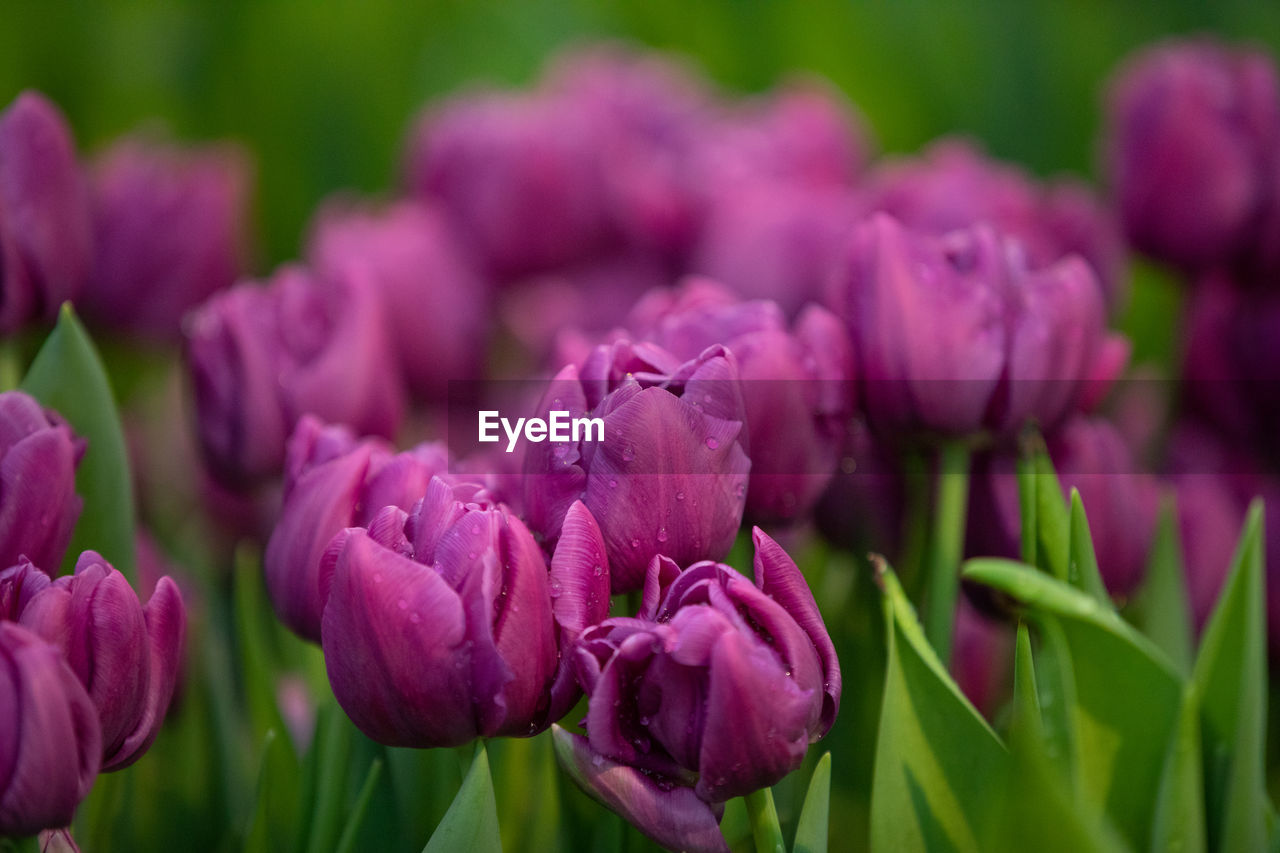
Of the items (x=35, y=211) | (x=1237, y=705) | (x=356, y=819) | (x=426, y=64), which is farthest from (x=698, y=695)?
(x=426, y=64)

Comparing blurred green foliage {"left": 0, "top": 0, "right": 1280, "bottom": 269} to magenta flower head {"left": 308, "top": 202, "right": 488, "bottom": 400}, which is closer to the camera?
magenta flower head {"left": 308, "top": 202, "right": 488, "bottom": 400}

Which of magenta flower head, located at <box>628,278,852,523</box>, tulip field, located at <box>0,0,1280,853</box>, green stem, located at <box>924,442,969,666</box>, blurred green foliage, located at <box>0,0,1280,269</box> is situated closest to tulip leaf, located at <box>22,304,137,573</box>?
tulip field, located at <box>0,0,1280,853</box>

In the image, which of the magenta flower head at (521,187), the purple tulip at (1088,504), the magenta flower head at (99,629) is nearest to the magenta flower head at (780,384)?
the purple tulip at (1088,504)

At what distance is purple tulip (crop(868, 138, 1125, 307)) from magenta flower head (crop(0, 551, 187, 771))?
473mm

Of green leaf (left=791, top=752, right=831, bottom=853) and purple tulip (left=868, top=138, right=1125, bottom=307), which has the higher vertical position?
purple tulip (left=868, top=138, right=1125, bottom=307)

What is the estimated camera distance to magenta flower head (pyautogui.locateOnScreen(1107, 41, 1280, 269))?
77cm

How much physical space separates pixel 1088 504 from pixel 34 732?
17.2 inches

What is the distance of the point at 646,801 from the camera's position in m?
0.38

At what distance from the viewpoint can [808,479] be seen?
19.1 inches

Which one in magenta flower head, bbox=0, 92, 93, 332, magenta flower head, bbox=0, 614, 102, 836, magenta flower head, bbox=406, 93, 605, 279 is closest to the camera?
magenta flower head, bbox=0, 614, 102, 836

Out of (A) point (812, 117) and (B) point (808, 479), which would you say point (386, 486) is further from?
(A) point (812, 117)

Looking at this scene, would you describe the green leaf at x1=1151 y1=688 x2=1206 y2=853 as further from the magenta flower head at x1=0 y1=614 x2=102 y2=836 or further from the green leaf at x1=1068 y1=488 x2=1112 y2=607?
the magenta flower head at x1=0 y1=614 x2=102 y2=836

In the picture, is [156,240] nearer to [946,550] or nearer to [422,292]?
[422,292]

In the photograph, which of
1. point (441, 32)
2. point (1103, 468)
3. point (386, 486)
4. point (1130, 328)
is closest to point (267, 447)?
point (386, 486)
